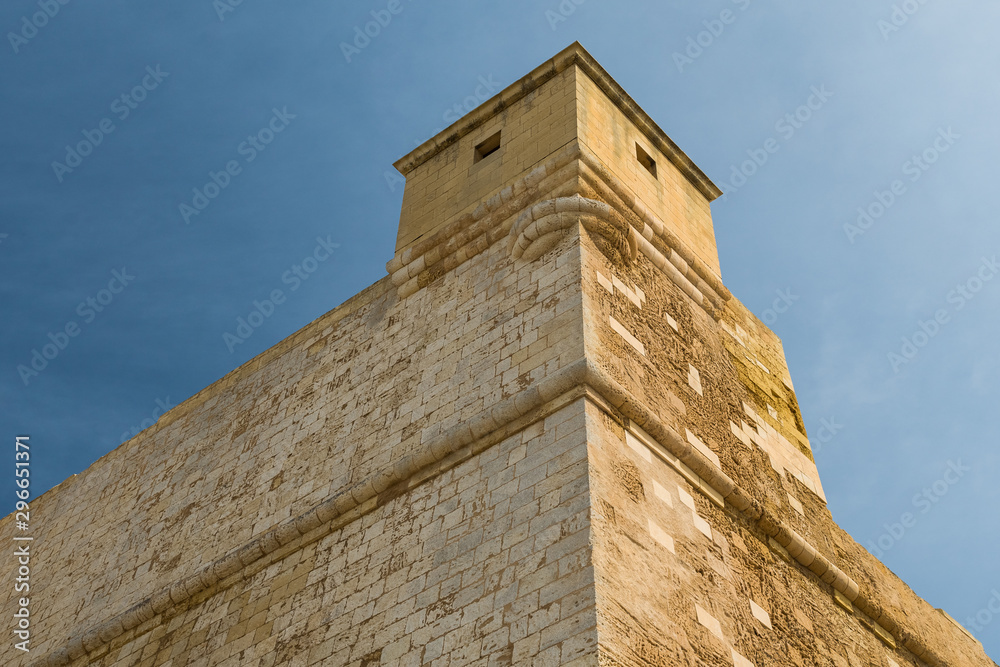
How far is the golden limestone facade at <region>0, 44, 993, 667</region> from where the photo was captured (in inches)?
240

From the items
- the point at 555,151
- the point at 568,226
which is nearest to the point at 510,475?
the point at 568,226

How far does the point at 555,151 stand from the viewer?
29.8 ft

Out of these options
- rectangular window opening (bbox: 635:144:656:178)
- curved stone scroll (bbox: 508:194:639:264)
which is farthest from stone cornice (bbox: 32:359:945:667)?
rectangular window opening (bbox: 635:144:656:178)

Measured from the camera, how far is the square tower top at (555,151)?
30.9ft

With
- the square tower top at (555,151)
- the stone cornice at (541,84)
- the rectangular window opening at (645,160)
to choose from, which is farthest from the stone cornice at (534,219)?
the stone cornice at (541,84)

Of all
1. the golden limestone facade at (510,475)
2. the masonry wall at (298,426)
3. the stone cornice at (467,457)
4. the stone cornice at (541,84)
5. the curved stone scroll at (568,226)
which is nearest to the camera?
the golden limestone facade at (510,475)

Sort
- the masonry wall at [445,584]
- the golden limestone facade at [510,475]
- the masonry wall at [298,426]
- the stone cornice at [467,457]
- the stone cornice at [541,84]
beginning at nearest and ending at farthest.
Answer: the masonry wall at [445,584] < the golden limestone facade at [510,475] < the stone cornice at [467,457] < the masonry wall at [298,426] < the stone cornice at [541,84]

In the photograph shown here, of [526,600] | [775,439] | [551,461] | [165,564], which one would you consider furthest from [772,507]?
[165,564]

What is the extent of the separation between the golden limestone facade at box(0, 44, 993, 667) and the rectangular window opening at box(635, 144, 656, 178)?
24mm

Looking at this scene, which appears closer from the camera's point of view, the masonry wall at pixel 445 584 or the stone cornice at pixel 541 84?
the masonry wall at pixel 445 584

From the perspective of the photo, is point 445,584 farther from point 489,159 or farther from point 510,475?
point 489,159

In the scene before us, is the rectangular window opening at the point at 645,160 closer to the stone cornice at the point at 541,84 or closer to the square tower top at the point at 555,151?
the square tower top at the point at 555,151

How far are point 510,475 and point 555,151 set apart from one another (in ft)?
11.4

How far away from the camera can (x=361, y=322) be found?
9531mm
